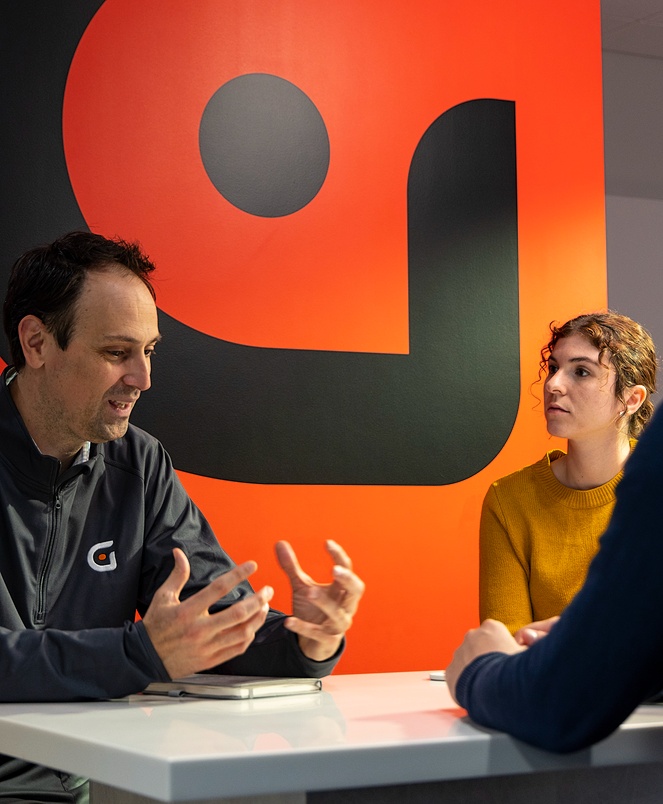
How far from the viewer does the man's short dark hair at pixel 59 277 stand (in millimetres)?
2143

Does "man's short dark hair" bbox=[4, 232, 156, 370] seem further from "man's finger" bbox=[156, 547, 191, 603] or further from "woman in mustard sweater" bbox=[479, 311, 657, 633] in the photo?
"woman in mustard sweater" bbox=[479, 311, 657, 633]

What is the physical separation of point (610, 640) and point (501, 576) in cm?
175

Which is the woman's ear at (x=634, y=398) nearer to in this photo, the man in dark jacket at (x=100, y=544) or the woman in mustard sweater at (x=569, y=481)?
the woman in mustard sweater at (x=569, y=481)

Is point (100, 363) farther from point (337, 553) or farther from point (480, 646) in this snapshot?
point (480, 646)

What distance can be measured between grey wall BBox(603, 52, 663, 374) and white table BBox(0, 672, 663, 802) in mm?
5448

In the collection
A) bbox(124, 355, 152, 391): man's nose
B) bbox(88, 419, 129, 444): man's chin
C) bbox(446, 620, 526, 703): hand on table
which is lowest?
bbox(446, 620, 526, 703): hand on table

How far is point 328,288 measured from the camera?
329cm

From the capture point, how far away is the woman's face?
282cm

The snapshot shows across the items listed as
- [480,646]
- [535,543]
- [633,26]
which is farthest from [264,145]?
[633,26]

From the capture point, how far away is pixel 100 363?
6.99 feet

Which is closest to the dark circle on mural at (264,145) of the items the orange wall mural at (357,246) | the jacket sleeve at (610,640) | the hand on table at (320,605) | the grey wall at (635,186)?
the orange wall mural at (357,246)

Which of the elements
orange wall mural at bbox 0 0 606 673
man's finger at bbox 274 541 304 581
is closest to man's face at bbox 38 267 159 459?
man's finger at bbox 274 541 304 581

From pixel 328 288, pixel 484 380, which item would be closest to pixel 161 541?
pixel 328 288

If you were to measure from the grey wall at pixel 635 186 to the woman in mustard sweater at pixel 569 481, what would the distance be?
3.71m
